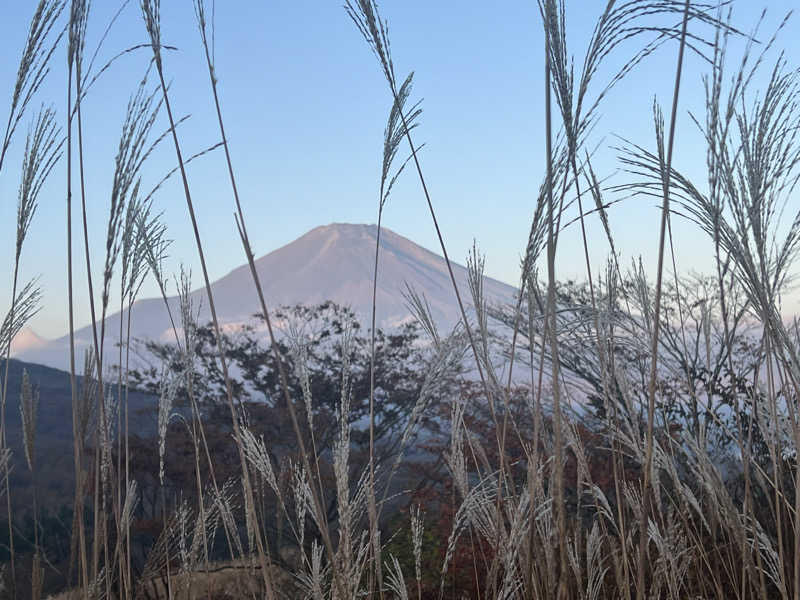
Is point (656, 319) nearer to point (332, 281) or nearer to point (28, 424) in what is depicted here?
point (28, 424)

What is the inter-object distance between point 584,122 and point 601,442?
487cm

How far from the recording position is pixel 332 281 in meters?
49.1

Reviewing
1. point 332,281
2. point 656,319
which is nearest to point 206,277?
point 656,319

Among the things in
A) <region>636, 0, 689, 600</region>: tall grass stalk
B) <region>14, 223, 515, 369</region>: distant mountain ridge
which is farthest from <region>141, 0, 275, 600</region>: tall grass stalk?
<region>14, 223, 515, 369</region>: distant mountain ridge

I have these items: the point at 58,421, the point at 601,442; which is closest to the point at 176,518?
the point at 601,442

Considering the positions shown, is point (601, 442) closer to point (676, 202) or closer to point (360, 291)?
point (676, 202)

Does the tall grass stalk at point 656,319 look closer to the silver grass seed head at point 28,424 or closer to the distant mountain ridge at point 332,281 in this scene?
the silver grass seed head at point 28,424

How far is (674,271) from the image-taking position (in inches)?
77.7

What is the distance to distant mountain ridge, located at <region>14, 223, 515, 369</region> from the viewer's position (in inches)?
1727

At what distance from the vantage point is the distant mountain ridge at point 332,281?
43.9 meters

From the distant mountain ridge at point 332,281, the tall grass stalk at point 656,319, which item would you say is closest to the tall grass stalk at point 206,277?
the tall grass stalk at point 656,319

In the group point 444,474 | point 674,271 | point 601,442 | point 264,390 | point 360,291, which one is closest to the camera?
point 674,271

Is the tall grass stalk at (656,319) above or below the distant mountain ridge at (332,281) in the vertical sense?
below

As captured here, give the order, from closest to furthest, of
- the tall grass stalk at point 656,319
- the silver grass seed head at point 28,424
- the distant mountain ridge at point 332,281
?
the tall grass stalk at point 656,319, the silver grass seed head at point 28,424, the distant mountain ridge at point 332,281
